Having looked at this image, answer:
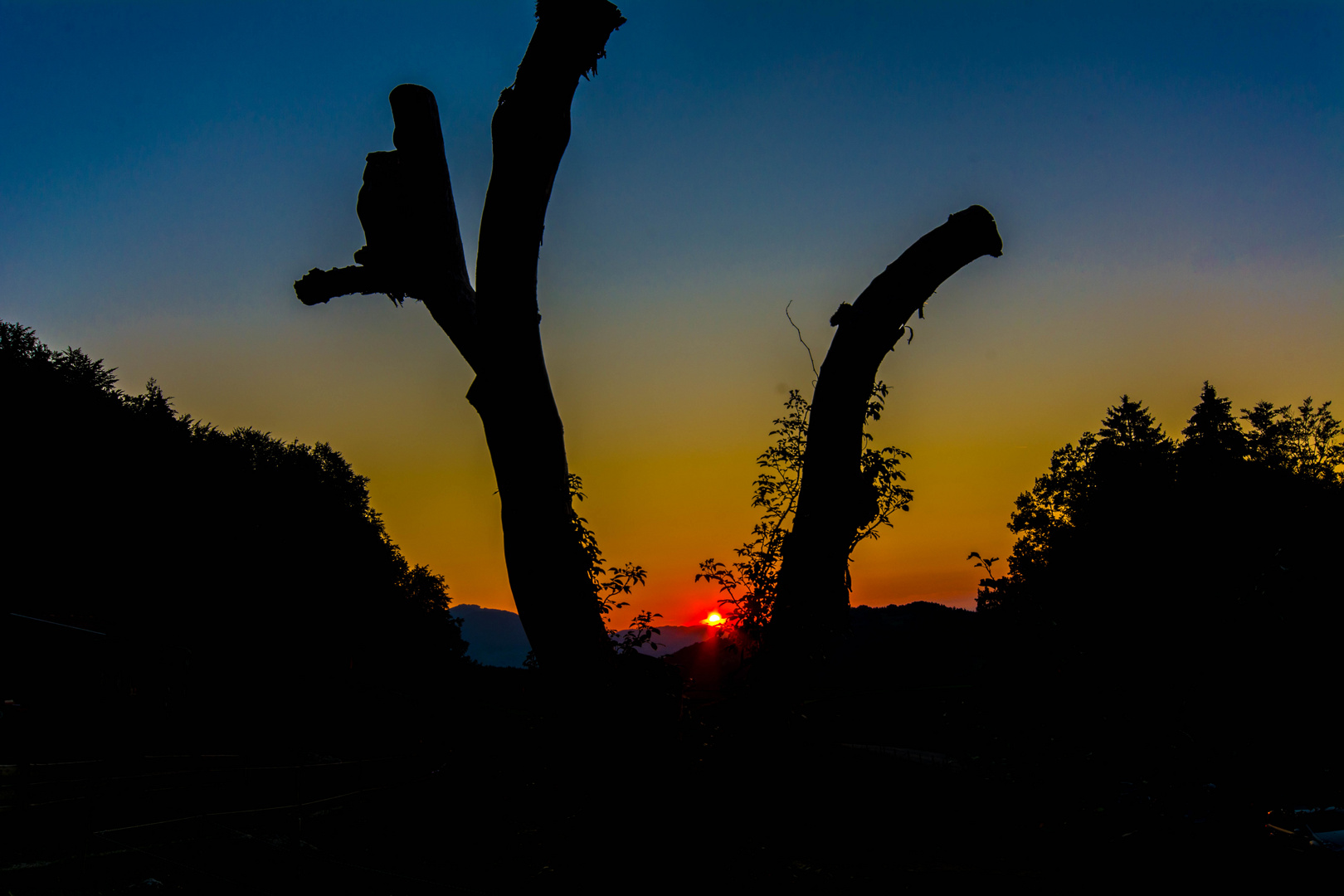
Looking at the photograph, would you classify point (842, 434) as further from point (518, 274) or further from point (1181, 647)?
point (1181, 647)

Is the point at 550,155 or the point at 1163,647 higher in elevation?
the point at 550,155

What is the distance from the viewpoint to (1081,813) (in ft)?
14.0

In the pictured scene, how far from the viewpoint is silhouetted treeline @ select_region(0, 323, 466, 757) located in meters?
26.0

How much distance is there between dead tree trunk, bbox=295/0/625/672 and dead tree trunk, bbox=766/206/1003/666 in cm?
111

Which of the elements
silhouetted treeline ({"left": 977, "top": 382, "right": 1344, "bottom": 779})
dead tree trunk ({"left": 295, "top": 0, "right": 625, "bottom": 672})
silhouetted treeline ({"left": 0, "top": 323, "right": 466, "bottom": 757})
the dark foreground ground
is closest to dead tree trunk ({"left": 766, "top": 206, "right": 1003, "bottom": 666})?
the dark foreground ground

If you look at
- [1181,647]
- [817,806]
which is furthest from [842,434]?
[1181,647]

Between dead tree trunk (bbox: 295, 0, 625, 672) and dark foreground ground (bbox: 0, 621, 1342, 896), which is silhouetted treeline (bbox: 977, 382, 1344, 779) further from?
dead tree trunk (bbox: 295, 0, 625, 672)

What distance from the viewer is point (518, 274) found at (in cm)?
370

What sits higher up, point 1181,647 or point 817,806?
point 1181,647

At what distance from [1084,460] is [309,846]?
39.4 m

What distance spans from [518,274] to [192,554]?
111 ft

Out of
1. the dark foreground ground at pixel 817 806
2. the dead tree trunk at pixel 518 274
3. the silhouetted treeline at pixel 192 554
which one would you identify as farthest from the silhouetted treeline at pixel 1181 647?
the silhouetted treeline at pixel 192 554

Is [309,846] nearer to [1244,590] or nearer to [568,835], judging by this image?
[568,835]

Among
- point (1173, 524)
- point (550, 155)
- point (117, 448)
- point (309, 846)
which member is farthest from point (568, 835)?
point (117, 448)
